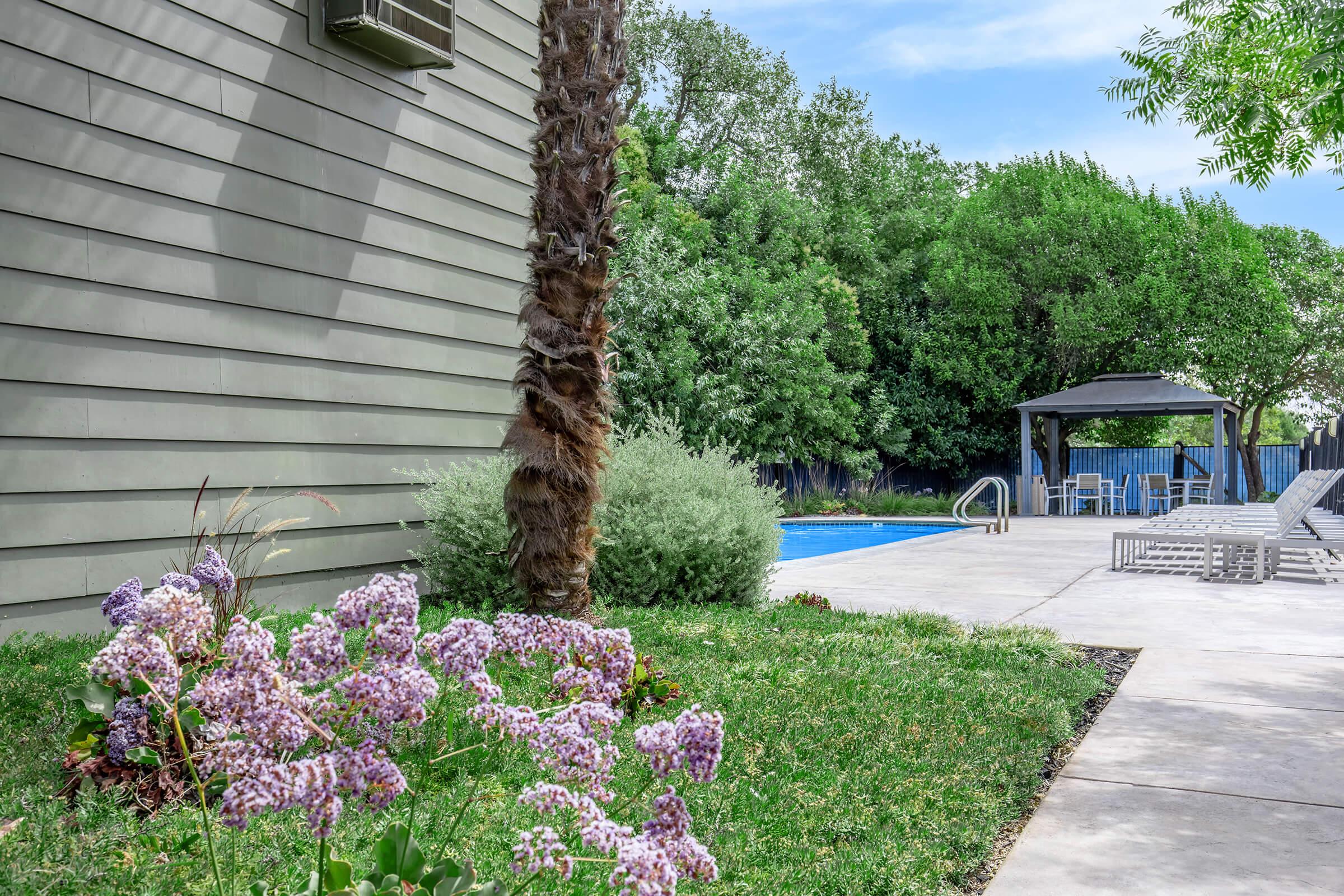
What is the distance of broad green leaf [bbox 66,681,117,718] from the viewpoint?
8.45ft

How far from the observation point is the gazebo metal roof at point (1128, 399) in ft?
62.8

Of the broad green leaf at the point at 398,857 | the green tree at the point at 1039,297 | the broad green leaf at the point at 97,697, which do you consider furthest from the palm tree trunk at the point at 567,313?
the green tree at the point at 1039,297

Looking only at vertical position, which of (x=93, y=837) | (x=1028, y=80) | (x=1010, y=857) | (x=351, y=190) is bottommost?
(x=1010, y=857)

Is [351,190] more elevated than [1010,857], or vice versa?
[351,190]

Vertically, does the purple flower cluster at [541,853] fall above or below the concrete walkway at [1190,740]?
above

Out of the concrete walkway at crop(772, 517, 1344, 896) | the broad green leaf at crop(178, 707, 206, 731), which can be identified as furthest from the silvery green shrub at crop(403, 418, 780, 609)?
the broad green leaf at crop(178, 707, 206, 731)

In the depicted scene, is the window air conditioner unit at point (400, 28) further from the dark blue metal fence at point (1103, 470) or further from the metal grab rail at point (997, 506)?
the dark blue metal fence at point (1103, 470)

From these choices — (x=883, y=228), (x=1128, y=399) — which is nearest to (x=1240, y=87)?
(x=1128, y=399)

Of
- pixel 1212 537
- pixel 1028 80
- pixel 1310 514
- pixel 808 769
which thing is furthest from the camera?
pixel 1028 80

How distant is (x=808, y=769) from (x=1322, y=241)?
2948 centimetres

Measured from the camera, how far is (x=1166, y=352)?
70.4 ft

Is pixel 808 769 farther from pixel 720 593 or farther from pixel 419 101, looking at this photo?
pixel 419 101

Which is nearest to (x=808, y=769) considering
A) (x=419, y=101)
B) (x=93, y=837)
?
(x=93, y=837)

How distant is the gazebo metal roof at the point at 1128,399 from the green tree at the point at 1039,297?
1.12m
